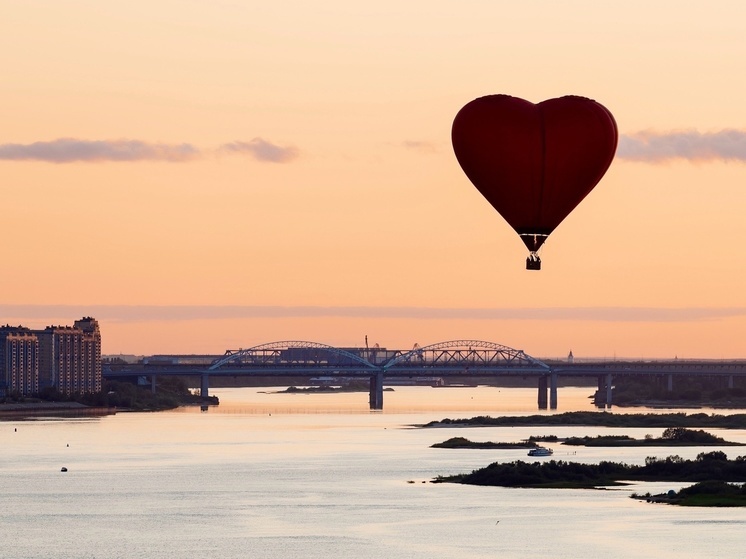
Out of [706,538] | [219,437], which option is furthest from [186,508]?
[219,437]

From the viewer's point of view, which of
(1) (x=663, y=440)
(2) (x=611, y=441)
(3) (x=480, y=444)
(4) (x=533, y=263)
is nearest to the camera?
(4) (x=533, y=263)

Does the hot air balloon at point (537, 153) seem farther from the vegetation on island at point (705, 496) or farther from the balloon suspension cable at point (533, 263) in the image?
the vegetation on island at point (705, 496)

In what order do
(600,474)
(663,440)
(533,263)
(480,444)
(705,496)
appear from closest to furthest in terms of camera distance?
(533,263), (705,496), (600,474), (480,444), (663,440)

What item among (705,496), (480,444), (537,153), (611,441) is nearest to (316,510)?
(705,496)

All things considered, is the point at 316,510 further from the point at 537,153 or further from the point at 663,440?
the point at 663,440

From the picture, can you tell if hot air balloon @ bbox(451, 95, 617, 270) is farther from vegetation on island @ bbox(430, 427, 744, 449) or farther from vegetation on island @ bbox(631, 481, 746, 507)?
vegetation on island @ bbox(430, 427, 744, 449)

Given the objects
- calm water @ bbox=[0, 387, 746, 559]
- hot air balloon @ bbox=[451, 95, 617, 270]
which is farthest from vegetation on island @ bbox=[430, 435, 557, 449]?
hot air balloon @ bbox=[451, 95, 617, 270]

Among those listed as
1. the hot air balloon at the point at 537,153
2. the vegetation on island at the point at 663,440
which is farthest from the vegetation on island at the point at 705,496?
Result: the vegetation on island at the point at 663,440
